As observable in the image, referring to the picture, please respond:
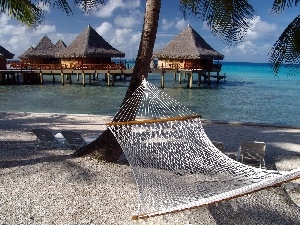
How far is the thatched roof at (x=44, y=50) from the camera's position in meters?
30.9

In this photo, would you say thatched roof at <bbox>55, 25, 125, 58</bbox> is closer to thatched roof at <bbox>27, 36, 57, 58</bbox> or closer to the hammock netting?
thatched roof at <bbox>27, 36, 57, 58</bbox>

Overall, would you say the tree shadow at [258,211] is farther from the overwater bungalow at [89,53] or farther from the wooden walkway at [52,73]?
the overwater bungalow at [89,53]

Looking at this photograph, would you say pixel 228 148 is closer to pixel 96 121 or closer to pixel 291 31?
pixel 291 31

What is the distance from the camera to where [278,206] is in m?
4.64

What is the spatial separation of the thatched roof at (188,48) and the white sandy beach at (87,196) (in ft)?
60.8

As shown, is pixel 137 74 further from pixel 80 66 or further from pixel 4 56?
pixel 4 56

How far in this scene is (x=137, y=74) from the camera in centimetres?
563

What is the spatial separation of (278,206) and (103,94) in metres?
18.6

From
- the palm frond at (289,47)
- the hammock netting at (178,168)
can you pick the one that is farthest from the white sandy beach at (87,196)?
the palm frond at (289,47)

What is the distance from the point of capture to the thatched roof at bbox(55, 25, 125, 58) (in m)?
25.9

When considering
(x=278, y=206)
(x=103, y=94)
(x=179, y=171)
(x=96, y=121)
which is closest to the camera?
(x=278, y=206)

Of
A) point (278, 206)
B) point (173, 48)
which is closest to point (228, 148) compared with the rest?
point (278, 206)

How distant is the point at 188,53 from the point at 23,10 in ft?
65.3

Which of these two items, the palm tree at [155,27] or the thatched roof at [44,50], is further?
the thatched roof at [44,50]
